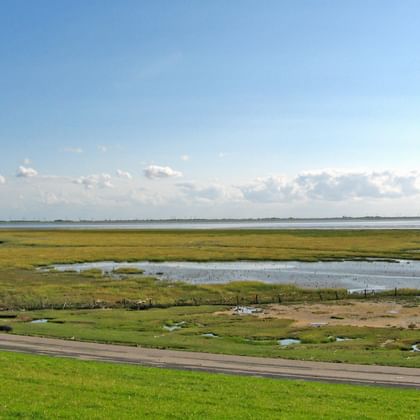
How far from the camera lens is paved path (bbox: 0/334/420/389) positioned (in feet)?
72.0

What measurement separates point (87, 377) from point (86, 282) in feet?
133

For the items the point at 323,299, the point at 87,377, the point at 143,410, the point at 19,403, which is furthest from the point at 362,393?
the point at 323,299

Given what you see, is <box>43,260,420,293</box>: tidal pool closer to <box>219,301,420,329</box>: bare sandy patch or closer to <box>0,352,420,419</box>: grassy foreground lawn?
<box>219,301,420,329</box>: bare sandy patch

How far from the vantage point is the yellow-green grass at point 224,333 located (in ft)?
90.1

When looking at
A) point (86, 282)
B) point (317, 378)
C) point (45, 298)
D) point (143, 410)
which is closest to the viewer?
point (143, 410)

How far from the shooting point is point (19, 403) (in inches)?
612

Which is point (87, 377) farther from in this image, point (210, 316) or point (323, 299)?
point (323, 299)

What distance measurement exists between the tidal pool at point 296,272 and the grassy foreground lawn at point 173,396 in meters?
36.4

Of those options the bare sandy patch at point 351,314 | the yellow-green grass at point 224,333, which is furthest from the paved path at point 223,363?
the bare sandy patch at point 351,314

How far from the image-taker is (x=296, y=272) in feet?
229

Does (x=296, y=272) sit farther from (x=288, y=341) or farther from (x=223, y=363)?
(x=223, y=363)

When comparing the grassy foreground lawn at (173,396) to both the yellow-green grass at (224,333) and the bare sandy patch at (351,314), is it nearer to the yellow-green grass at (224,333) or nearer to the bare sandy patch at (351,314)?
the yellow-green grass at (224,333)

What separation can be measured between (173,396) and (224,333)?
17.1m

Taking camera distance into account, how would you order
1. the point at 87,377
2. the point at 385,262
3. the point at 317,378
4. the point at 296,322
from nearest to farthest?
the point at 87,377
the point at 317,378
the point at 296,322
the point at 385,262
